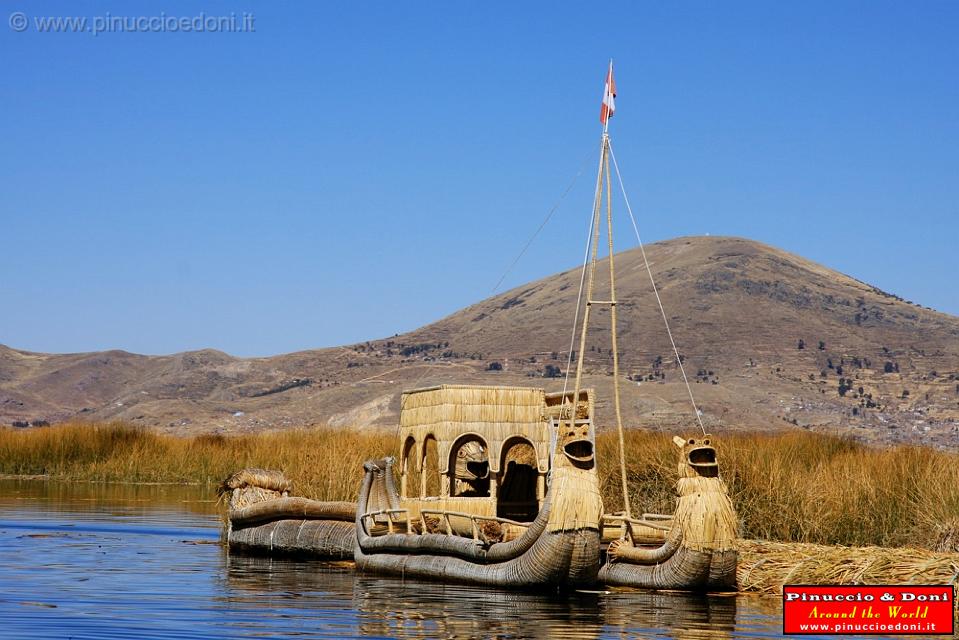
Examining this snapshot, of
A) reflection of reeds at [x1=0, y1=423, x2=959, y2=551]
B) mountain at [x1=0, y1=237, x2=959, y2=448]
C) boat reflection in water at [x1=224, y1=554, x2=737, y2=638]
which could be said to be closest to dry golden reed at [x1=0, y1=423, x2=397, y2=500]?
reflection of reeds at [x1=0, y1=423, x2=959, y2=551]

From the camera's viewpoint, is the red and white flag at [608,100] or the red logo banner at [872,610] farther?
the red and white flag at [608,100]

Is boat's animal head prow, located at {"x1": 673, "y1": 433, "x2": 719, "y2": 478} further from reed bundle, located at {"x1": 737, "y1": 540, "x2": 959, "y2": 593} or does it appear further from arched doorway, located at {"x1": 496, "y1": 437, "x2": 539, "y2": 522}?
arched doorway, located at {"x1": 496, "y1": 437, "x2": 539, "y2": 522}

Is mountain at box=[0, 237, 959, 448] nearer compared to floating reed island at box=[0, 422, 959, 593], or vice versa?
floating reed island at box=[0, 422, 959, 593]

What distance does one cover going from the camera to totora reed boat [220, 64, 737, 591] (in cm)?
1772

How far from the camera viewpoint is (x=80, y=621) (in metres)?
15.3

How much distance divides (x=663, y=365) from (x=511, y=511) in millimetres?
78581

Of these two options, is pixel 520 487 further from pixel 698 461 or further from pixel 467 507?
pixel 698 461

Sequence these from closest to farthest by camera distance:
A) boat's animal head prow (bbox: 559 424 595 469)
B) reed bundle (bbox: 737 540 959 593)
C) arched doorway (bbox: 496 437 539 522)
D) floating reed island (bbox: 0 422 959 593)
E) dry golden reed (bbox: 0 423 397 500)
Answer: reed bundle (bbox: 737 540 959 593) < boat's animal head prow (bbox: 559 424 595 469) < floating reed island (bbox: 0 422 959 593) < arched doorway (bbox: 496 437 539 522) < dry golden reed (bbox: 0 423 397 500)

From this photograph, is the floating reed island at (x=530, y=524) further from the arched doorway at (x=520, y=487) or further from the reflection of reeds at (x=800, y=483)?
the reflection of reeds at (x=800, y=483)

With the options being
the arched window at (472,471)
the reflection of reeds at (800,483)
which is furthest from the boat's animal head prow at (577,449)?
the arched window at (472,471)

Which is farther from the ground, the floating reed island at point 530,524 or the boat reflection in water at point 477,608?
the floating reed island at point 530,524

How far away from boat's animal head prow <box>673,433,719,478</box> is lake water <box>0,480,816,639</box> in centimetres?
161

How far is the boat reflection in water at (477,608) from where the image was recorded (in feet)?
50.6

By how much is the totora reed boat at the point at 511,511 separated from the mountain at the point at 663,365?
1831 inches
